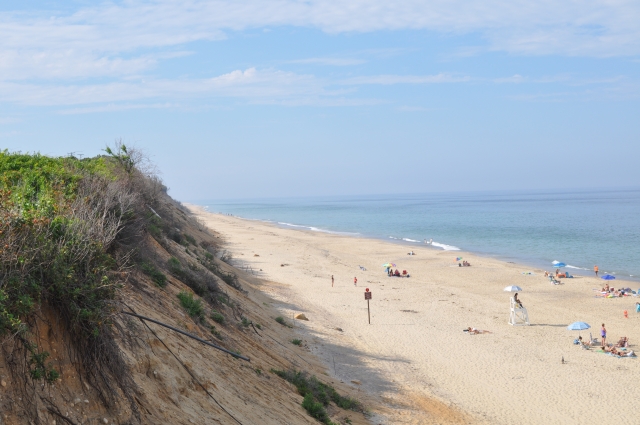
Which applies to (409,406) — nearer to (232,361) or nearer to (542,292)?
(232,361)

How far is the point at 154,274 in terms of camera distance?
11.8 meters

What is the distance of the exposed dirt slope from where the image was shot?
16.8 ft

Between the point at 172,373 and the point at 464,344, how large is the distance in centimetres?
1554

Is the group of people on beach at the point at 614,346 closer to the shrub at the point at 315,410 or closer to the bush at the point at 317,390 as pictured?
the bush at the point at 317,390

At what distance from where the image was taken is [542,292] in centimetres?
3334

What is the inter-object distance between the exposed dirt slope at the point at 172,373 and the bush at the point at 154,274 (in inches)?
6.8

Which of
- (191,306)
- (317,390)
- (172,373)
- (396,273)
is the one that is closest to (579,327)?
(317,390)

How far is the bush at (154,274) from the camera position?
38.2ft

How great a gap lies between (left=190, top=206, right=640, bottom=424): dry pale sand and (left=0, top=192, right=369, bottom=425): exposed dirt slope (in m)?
2.43

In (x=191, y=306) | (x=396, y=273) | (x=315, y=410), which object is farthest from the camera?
(x=396, y=273)

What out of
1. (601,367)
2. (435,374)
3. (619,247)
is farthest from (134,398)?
(619,247)

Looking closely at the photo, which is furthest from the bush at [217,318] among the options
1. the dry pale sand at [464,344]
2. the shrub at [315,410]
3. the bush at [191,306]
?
the dry pale sand at [464,344]

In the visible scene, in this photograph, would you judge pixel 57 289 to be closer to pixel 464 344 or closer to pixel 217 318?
pixel 217 318

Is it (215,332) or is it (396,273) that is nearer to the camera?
(215,332)
